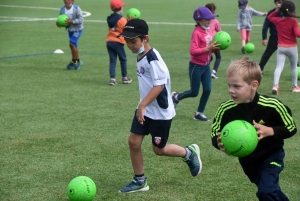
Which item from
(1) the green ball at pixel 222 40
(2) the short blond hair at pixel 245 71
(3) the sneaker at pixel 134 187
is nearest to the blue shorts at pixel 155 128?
(3) the sneaker at pixel 134 187

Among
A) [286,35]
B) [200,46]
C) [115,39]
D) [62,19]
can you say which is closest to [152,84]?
[200,46]

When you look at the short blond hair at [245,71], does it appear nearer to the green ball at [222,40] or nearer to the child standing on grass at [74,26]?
the green ball at [222,40]

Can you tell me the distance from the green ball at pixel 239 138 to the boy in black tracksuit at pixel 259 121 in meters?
0.07

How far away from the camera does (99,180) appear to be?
7344mm

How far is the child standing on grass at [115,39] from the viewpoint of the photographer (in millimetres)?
14391

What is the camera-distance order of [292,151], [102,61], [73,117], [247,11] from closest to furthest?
[292,151] → [73,117] → [102,61] → [247,11]

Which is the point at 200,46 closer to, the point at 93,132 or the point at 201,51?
the point at 201,51

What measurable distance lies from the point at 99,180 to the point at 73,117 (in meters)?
3.65

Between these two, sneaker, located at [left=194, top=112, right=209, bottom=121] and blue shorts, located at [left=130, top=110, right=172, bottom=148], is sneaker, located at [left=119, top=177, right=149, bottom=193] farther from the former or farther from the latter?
sneaker, located at [left=194, top=112, right=209, bottom=121]

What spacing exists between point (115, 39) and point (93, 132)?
5.09 metres

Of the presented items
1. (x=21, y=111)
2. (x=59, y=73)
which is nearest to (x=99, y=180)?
(x=21, y=111)

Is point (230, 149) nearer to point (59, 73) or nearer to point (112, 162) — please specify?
point (112, 162)

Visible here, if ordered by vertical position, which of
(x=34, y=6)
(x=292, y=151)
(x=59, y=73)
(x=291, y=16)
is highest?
(x=291, y=16)

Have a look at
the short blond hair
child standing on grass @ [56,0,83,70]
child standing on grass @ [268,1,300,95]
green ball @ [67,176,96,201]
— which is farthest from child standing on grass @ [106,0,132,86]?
the short blond hair
